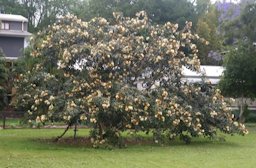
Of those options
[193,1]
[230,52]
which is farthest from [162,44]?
[193,1]

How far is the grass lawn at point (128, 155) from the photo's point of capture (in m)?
12.1

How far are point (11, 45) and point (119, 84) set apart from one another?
21961 mm

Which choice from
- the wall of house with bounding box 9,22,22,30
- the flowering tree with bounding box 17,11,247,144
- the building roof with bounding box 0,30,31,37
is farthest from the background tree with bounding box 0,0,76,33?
the flowering tree with bounding box 17,11,247,144

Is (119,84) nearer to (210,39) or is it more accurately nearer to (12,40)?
(12,40)

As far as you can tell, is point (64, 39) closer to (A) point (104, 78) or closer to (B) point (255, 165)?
(A) point (104, 78)

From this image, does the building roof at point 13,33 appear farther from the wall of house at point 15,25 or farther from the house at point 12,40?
the wall of house at point 15,25

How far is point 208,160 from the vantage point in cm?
1330

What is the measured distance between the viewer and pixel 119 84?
1611 centimetres

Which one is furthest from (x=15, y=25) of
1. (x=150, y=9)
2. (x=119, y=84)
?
(x=119, y=84)

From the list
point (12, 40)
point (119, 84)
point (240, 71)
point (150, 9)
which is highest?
point (150, 9)

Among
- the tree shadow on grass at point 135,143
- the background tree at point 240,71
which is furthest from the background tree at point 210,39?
the tree shadow on grass at point 135,143

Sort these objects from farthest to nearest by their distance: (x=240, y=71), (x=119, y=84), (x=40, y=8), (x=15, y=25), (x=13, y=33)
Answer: (x=40, y=8), (x=15, y=25), (x=13, y=33), (x=240, y=71), (x=119, y=84)

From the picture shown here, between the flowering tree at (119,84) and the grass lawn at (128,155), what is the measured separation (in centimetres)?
79

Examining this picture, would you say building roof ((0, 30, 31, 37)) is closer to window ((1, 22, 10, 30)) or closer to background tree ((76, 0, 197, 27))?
window ((1, 22, 10, 30))
